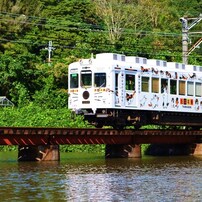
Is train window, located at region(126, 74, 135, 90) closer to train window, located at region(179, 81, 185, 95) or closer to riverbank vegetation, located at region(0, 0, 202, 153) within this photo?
train window, located at region(179, 81, 185, 95)

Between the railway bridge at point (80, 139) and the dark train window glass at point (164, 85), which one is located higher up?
the dark train window glass at point (164, 85)

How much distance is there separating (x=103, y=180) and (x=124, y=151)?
35.4 ft

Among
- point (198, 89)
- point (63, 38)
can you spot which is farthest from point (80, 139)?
point (63, 38)

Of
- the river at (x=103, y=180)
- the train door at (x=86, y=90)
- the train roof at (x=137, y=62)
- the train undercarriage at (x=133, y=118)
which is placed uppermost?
the train roof at (x=137, y=62)

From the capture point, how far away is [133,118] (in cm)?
3603

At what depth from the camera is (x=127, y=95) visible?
1374 inches

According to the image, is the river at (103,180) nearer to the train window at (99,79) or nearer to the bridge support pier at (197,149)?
the train window at (99,79)

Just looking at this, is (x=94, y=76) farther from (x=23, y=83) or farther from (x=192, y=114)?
(x=23, y=83)

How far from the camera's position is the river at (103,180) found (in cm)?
2148

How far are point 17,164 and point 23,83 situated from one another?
2405 cm

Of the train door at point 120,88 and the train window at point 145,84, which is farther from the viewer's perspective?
the train window at point 145,84

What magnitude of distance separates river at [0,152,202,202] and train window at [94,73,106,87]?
3379mm

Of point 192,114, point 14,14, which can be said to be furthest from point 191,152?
point 14,14

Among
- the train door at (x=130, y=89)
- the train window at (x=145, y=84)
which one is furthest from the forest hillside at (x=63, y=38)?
the train door at (x=130, y=89)
